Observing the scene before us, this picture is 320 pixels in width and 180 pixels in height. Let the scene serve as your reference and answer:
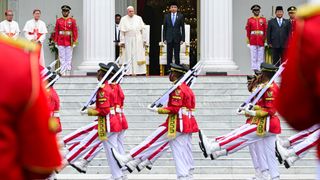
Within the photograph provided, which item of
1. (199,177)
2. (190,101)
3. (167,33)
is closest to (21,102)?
(190,101)

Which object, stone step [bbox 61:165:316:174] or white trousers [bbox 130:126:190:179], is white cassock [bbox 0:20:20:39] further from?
white trousers [bbox 130:126:190:179]

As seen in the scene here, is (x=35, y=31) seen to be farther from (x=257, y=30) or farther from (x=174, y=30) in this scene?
(x=257, y=30)

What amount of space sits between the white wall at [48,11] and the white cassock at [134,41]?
3126 millimetres

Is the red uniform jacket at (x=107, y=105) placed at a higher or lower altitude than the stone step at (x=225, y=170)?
higher

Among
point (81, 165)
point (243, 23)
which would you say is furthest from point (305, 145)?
point (243, 23)

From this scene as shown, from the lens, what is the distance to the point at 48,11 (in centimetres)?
2900

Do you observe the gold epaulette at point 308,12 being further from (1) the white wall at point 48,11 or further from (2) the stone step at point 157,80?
(1) the white wall at point 48,11

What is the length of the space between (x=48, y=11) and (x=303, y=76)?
2495 centimetres

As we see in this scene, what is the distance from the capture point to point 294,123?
4566mm

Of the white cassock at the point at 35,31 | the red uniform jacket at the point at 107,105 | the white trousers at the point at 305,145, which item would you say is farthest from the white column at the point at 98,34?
the white trousers at the point at 305,145

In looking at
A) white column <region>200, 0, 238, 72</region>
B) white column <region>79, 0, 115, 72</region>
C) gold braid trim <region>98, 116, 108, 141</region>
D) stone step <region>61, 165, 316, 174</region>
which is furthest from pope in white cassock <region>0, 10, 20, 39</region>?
gold braid trim <region>98, 116, 108, 141</region>

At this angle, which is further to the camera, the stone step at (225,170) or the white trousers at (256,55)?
the white trousers at (256,55)

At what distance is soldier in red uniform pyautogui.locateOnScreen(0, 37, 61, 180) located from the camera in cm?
412

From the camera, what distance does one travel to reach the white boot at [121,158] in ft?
49.2
